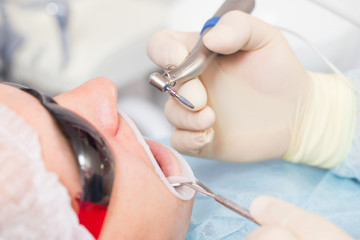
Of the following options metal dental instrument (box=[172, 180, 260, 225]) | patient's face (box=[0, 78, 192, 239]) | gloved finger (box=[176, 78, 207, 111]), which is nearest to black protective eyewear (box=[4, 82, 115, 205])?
patient's face (box=[0, 78, 192, 239])

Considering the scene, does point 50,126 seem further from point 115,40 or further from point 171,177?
point 115,40

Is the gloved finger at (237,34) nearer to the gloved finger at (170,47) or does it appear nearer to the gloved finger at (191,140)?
the gloved finger at (170,47)

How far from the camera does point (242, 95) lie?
108 cm

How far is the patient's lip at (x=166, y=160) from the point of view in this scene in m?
0.78

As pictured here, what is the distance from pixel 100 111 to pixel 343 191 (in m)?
0.72

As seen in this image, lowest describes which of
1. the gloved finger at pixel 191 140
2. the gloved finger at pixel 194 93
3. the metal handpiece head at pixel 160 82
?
the gloved finger at pixel 191 140

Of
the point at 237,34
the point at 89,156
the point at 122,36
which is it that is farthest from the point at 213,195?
the point at 122,36

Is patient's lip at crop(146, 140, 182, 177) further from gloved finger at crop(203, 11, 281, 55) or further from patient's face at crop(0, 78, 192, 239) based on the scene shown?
gloved finger at crop(203, 11, 281, 55)

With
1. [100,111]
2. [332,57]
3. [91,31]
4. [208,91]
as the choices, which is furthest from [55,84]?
[332,57]

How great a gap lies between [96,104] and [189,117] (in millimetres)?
292

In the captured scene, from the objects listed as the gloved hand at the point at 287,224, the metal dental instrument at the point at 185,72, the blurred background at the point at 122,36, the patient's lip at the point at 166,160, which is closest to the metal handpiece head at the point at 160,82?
the metal dental instrument at the point at 185,72

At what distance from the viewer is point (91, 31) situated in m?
1.88

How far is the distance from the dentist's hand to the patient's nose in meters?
0.22

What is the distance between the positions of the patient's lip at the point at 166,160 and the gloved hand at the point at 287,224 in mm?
185
